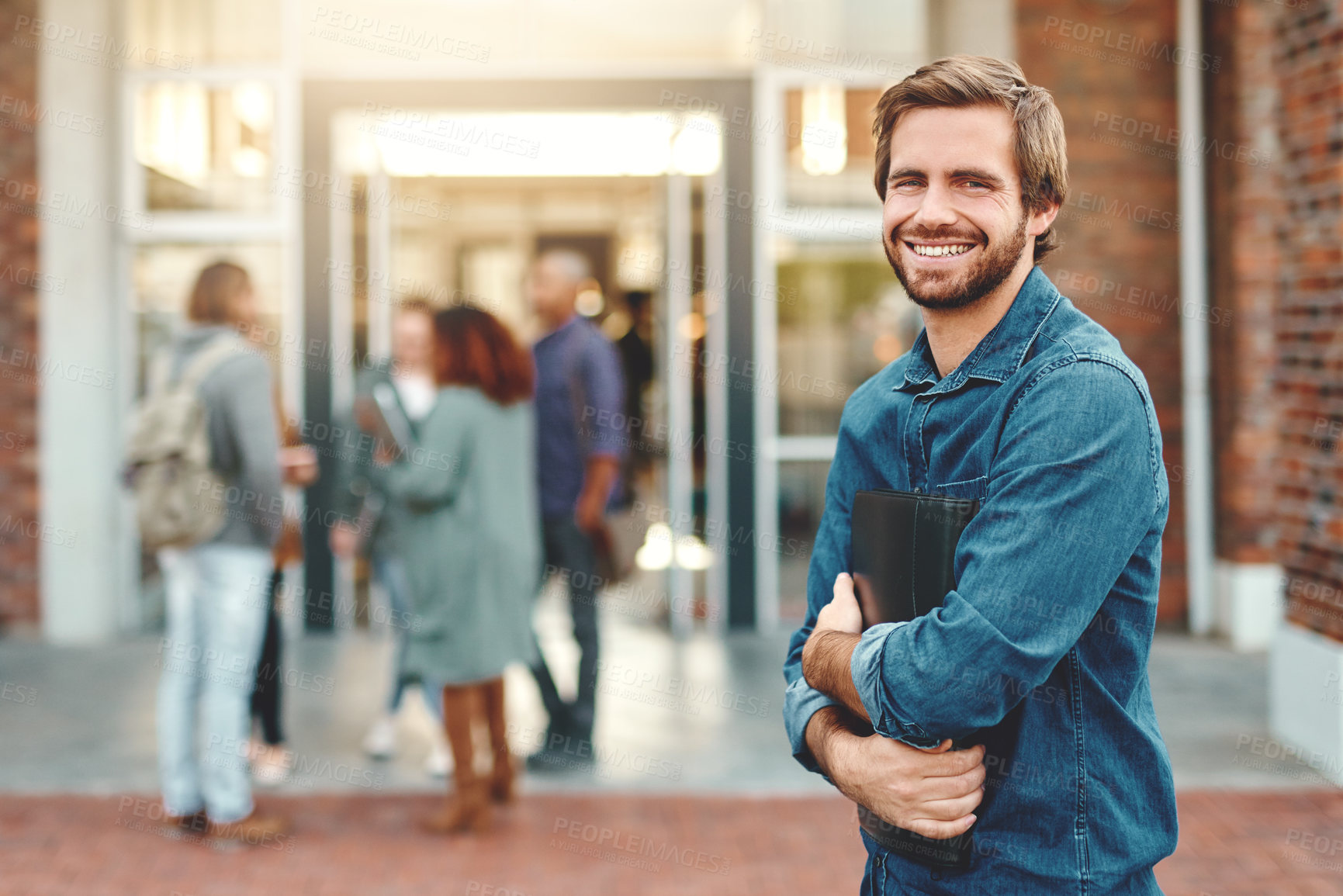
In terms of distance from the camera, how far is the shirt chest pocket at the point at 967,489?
1.58m

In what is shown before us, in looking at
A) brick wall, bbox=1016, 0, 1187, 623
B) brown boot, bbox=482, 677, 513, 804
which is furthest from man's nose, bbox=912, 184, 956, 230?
brick wall, bbox=1016, 0, 1187, 623

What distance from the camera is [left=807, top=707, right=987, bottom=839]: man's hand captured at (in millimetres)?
1565

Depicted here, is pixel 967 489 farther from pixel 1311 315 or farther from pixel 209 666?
pixel 1311 315

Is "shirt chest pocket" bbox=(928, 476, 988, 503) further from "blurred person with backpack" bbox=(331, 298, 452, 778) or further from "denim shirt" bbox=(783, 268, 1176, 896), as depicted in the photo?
"blurred person with backpack" bbox=(331, 298, 452, 778)

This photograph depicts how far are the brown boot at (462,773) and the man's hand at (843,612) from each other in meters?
3.02

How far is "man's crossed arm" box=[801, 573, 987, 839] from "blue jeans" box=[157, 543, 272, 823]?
10.5 feet

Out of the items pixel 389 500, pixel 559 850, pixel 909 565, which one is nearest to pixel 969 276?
pixel 909 565

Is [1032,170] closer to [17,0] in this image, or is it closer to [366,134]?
[366,134]

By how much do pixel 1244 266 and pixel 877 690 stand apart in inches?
266

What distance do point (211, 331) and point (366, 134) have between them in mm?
3845

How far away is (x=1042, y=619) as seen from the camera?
1.44 m

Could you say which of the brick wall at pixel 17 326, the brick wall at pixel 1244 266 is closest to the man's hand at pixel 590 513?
the brick wall at pixel 17 326

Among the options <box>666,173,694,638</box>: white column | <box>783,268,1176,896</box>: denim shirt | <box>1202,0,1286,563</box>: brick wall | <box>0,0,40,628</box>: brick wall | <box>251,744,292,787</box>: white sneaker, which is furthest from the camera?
<box>666,173,694,638</box>: white column

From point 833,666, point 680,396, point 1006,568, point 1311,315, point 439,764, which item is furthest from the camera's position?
point 680,396
